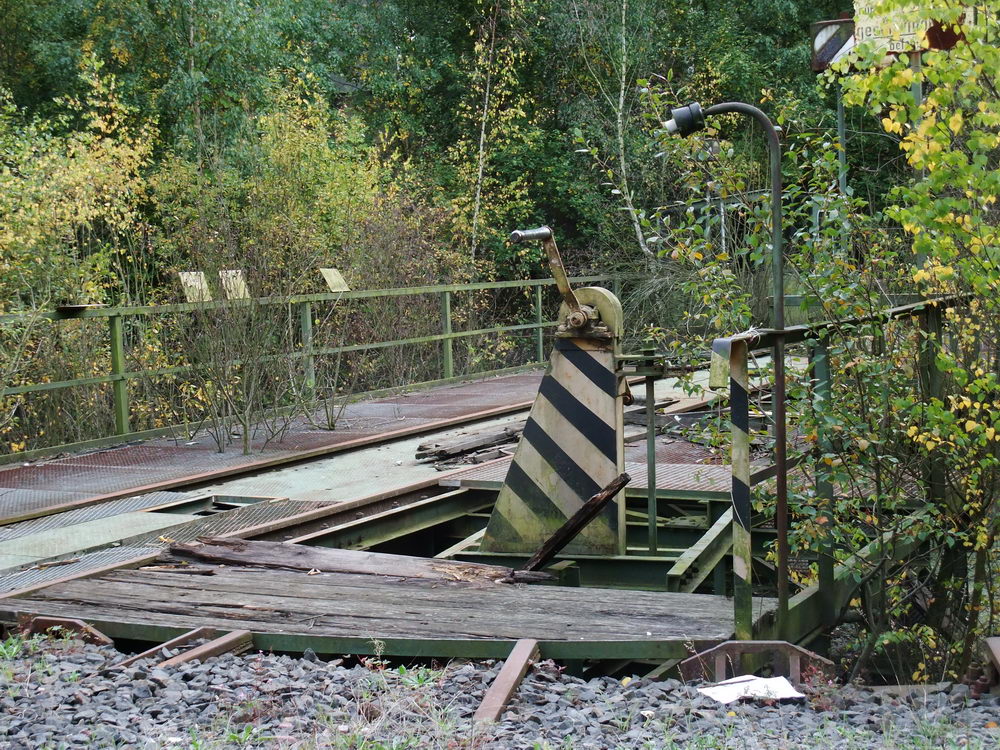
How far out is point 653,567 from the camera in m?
6.39

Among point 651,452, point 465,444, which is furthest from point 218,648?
point 465,444

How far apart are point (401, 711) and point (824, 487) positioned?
2.81 metres

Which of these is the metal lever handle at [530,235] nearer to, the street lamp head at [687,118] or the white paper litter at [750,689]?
the street lamp head at [687,118]

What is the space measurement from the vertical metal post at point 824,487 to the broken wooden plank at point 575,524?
968 millimetres

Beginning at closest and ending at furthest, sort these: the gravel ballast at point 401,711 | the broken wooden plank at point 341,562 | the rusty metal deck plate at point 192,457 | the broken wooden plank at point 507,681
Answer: the gravel ballast at point 401,711 → the broken wooden plank at point 507,681 → the broken wooden plank at point 341,562 → the rusty metal deck plate at point 192,457

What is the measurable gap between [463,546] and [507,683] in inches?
110

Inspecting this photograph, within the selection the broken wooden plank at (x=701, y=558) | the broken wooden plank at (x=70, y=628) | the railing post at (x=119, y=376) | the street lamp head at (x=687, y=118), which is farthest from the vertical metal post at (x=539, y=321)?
the broken wooden plank at (x=70, y=628)

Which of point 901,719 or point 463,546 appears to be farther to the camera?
point 463,546

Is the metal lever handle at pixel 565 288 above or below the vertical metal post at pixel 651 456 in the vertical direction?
above

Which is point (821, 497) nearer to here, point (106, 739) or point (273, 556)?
point (273, 556)

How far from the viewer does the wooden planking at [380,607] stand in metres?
4.96

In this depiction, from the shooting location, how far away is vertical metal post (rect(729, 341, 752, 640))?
473 cm

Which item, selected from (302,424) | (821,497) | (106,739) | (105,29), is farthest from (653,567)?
(105,29)

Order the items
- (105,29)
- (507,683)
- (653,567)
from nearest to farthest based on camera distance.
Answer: (507,683), (653,567), (105,29)
